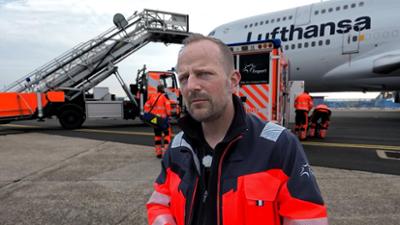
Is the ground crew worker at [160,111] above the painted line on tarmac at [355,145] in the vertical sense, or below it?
above

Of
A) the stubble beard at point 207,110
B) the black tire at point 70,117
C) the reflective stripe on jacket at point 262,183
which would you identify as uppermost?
the stubble beard at point 207,110

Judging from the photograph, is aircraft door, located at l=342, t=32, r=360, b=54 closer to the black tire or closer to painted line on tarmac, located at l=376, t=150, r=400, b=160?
painted line on tarmac, located at l=376, t=150, r=400, b=160

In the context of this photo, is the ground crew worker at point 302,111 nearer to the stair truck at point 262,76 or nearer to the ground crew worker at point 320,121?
the ground crew worker at point 320,121

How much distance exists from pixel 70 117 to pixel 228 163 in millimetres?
13433

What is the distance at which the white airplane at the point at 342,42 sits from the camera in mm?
12875

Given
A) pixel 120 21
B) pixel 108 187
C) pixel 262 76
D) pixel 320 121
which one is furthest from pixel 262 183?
pixel 120 21

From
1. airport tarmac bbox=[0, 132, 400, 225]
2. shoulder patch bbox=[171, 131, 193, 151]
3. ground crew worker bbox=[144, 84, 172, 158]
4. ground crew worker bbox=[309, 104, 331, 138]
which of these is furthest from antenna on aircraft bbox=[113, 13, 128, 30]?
shoulder patch bbox=[171, 131, 193, 151]

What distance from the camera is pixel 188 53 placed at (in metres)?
1.35

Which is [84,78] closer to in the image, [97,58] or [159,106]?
[97,58]

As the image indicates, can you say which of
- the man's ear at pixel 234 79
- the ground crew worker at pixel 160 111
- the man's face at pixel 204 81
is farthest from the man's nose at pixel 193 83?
the ground crew worker at pixel 160 111

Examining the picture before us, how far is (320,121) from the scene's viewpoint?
9875 mm

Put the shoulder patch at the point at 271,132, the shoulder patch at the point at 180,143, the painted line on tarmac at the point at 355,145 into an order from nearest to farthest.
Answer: the shoulder patch at the point at 271,132 < the shoulder patch at the point at 180,143 < the painted line on tarmac at the point at 355,145

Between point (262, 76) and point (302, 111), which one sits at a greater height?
point (262, 76)

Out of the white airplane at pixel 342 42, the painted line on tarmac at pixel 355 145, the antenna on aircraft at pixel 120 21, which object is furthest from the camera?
the antenna on aircraft at pixel 120 21
